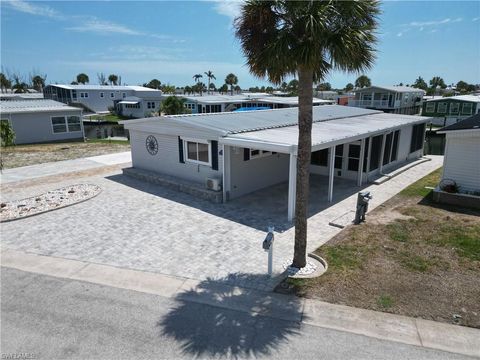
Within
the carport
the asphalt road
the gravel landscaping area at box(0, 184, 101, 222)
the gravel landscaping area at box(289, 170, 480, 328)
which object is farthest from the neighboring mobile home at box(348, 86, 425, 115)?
the asphalt road

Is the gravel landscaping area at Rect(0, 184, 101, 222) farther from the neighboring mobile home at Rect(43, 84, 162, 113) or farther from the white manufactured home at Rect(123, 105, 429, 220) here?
the neighboring mobile home at Rect(43, 84, 162, 113)

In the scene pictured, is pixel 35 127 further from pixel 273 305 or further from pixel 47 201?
pixel 273 305

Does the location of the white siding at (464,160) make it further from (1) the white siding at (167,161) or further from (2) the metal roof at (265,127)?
(1) the white siding at (167,161)

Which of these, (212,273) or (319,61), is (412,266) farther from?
(319,61)

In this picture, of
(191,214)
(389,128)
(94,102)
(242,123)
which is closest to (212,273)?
(191,214)

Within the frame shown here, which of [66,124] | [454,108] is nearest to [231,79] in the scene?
[454,108]

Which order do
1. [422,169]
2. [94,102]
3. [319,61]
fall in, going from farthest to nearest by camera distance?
[94,102]
[422,169]
[319,61]
